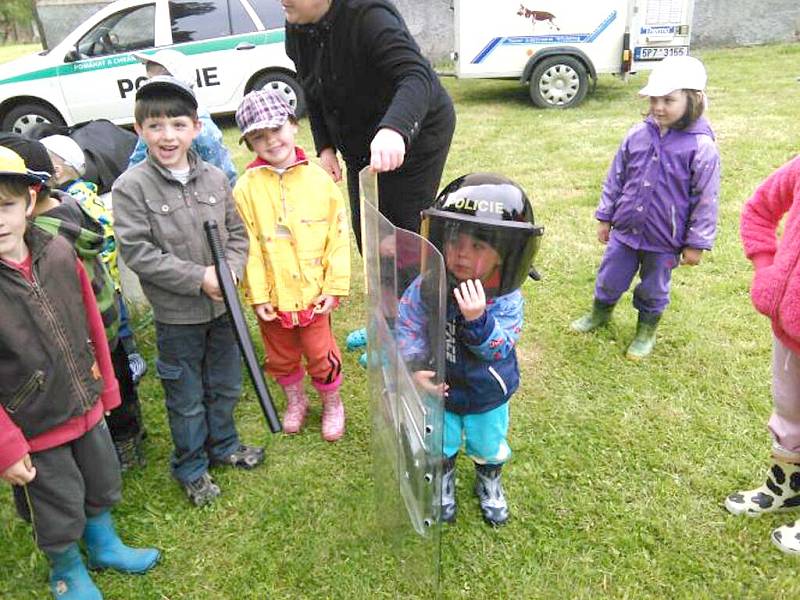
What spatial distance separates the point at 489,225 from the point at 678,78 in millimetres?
1805

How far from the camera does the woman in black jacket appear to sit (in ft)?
7.96

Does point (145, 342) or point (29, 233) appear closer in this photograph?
point (29, 233)

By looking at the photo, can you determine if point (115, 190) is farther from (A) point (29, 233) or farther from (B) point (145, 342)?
(B) point (145, 342)

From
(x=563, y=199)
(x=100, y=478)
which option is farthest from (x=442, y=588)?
(x=563, y=199)

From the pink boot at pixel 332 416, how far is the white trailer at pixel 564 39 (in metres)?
7.84

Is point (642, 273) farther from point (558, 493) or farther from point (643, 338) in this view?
point (558, 493)

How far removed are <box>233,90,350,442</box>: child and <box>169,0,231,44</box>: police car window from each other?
22.9 feet

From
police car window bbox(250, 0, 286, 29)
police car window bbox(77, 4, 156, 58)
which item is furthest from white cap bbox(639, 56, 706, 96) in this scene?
police car window bbox(77, 4, 156, 58)

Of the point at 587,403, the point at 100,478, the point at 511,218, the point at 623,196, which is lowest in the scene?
the point at 587,403

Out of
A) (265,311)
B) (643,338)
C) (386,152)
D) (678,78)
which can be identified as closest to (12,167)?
(386,152)

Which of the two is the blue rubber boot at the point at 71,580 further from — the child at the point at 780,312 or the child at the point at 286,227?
the child at the point at 780,312

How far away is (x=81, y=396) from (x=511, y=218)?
4.59 ft

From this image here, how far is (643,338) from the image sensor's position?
3.59 m

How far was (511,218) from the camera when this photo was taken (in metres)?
1.85
